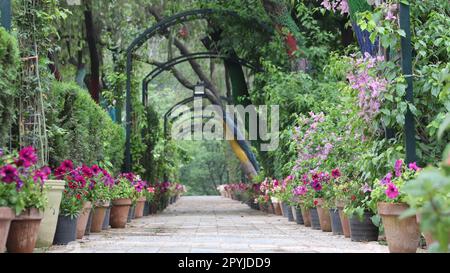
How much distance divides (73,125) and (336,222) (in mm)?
3354

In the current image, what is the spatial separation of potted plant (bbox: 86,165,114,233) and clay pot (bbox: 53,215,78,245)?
62cm

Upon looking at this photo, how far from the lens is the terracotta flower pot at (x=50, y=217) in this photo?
6.09 m

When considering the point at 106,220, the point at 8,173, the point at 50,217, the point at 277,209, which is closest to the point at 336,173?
the point at 106,220

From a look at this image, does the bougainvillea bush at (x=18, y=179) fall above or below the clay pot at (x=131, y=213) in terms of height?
above

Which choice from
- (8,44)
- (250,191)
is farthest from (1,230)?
(250,191)

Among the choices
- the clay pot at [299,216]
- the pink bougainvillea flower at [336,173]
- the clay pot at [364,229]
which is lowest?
the clay pot at [299,216]

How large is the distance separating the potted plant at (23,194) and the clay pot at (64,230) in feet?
3.81

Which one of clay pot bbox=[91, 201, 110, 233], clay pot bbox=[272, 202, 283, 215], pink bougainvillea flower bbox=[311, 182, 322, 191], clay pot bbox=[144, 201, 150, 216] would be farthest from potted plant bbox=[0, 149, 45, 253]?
clay pot bbox=[272, 202, 283, 215]

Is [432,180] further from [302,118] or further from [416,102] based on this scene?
[302,118]

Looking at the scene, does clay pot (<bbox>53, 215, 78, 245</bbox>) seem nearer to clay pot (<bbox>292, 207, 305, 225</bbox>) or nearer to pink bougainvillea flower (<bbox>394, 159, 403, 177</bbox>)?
pink bougainvillea flower (<bbox>394, 159, 403, 177</bbox>)

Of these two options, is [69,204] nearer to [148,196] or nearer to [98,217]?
[98,217]

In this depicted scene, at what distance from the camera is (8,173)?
455cm

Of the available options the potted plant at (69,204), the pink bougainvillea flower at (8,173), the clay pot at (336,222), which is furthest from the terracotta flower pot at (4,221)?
the clay pot at (336,222)

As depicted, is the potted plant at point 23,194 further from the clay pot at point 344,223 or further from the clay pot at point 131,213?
the clay pot at point 131,213
